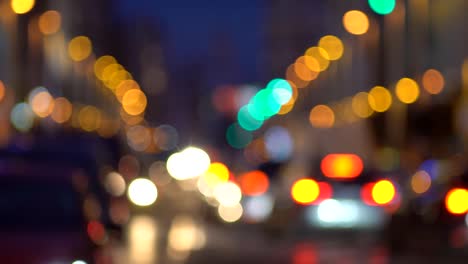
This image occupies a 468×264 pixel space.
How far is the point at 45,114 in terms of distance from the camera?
52406mm

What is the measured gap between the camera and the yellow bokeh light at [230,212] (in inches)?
1155

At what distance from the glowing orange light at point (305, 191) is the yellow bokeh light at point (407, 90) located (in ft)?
67.7

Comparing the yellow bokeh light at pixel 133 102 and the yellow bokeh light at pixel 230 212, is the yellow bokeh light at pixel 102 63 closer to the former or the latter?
the yellow bokeh light at pixel 133 102

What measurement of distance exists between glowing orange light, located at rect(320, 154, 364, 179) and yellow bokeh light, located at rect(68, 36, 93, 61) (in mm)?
59922

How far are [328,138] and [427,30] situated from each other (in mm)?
26398

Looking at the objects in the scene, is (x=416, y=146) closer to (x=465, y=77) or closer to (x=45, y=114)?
(x=465, y=77)

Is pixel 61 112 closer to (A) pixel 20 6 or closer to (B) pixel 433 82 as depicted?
(A) pixel 20 6

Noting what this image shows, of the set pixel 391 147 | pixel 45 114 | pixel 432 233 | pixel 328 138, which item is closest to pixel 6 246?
pixel 432 233

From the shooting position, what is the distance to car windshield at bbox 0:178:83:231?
11492 millimetres

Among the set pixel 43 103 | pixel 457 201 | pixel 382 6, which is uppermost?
pixel 382 6

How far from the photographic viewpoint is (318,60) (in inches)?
3925

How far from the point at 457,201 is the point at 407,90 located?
1075 inches

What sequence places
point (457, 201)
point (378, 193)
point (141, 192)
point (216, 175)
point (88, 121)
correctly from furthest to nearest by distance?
point (88, 121), point (216, 175), point (141, 192), point (378, 193), point (457, 201)

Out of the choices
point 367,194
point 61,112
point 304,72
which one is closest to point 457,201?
point 367,194
